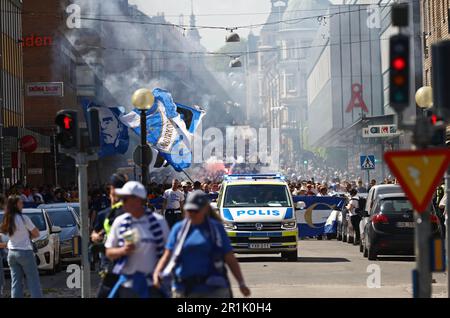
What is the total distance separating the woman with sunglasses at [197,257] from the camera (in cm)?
1117

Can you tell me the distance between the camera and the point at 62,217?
28578 millimetres

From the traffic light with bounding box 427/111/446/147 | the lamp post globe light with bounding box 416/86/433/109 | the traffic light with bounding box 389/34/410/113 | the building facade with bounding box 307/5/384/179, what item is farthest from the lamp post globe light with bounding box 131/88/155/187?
the building facade with bounding box 307/5/384/179

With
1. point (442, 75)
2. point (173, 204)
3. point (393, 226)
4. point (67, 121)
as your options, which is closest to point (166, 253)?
point (442, 75)

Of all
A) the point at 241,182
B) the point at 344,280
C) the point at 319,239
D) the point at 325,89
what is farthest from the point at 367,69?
the point at 344,280


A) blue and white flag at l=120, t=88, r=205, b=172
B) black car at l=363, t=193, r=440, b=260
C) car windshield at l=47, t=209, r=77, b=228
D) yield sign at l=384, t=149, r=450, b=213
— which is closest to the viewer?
yield sign at l=384, t=149, r=450, b=213

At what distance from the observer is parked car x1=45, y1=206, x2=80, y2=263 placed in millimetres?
27266

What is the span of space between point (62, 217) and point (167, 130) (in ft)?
19.8

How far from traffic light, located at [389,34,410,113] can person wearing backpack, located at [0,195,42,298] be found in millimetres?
6586

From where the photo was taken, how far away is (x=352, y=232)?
3497 cm

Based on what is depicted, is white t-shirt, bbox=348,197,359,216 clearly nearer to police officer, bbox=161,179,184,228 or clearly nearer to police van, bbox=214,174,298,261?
police officer, bbox=161,179,184,228

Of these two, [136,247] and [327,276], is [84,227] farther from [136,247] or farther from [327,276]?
[327,276]

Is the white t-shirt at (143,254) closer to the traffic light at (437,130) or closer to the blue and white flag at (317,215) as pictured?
the traffic light at (437,130)

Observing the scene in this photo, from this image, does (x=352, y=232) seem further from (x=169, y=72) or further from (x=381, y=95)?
(x=169, y=72)
